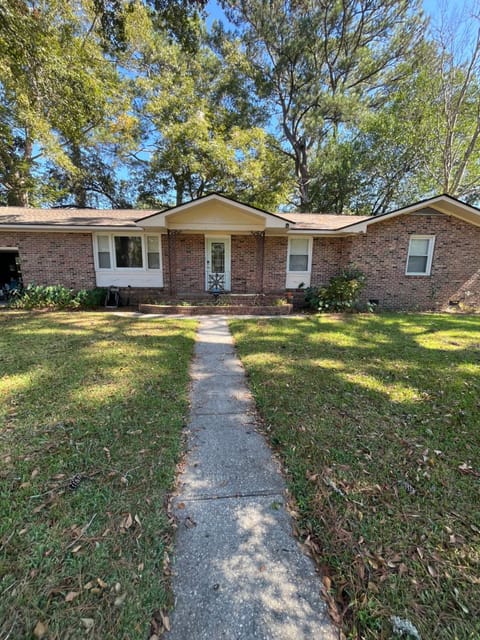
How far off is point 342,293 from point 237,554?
31.1 ft

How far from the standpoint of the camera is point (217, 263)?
11.7 metres

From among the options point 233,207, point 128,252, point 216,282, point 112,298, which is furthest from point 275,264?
point 112,298

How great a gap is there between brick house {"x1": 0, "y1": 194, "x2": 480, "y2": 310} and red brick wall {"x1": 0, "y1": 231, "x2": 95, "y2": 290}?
1.3 inches

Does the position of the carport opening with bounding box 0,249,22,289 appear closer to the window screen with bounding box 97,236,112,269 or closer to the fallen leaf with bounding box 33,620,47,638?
the window screen with bounding box 97,236,112,269

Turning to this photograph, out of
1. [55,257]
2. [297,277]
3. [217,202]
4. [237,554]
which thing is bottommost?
[237,554]

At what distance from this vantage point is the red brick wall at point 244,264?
1152cm

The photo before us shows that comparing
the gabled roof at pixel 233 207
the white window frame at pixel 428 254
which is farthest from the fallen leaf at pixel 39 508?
the white window frame at pixel 428 254

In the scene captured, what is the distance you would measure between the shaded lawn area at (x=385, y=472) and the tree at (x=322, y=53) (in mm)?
19067

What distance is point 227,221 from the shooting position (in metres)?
10.5

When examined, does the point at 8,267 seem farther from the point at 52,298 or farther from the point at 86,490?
the point at 86,490

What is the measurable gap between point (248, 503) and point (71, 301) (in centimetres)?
1000

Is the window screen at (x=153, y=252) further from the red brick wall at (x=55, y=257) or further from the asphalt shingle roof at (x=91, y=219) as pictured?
the red brick wall at (x=55, y=257)

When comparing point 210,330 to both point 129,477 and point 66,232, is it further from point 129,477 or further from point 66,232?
point 66,232

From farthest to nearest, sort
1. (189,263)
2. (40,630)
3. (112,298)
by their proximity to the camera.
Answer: (189,263)
(112,298)
(40,630)
